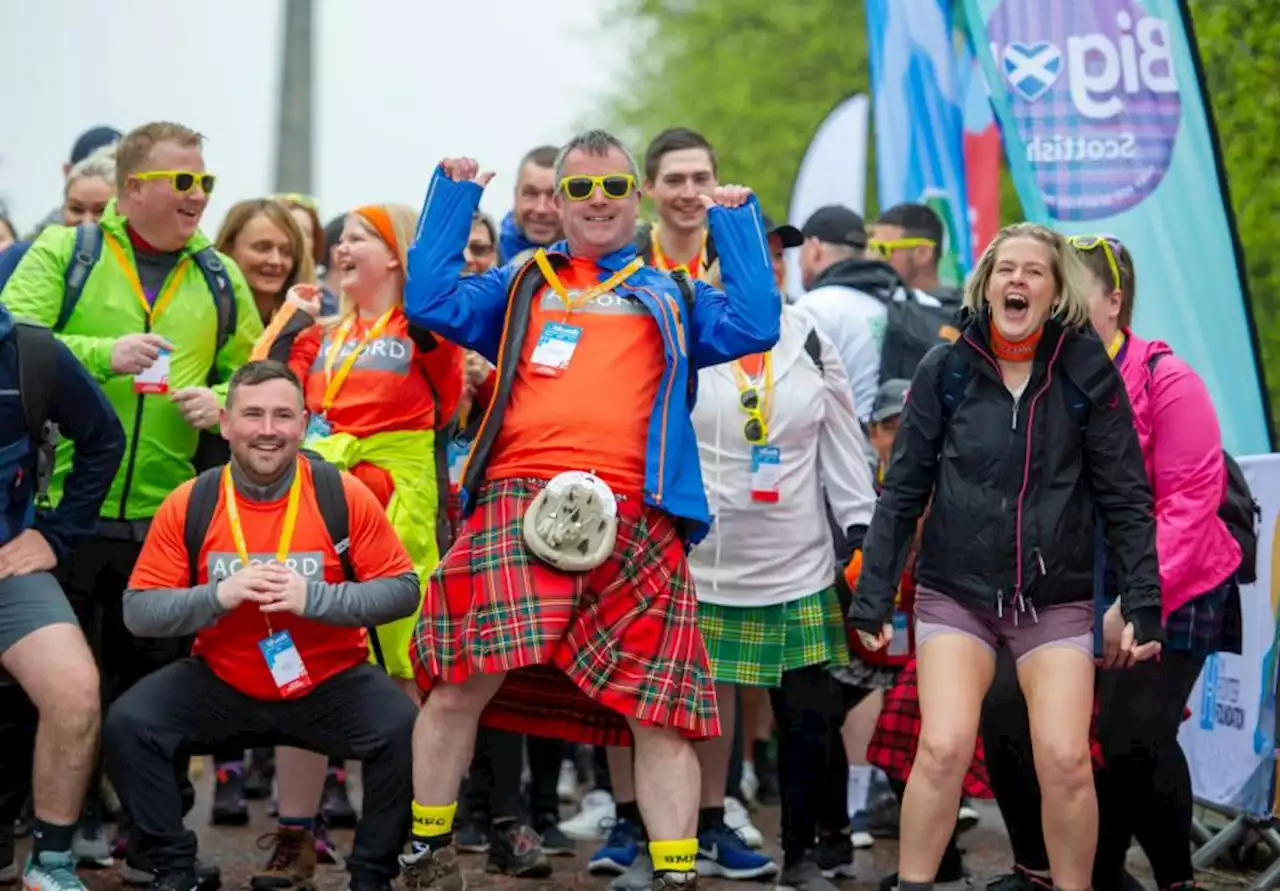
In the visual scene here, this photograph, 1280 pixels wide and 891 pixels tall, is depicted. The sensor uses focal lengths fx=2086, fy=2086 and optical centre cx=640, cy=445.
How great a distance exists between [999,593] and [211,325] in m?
3.20

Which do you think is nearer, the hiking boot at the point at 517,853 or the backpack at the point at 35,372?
the backpack at the point at 35,372

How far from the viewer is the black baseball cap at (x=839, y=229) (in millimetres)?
9531

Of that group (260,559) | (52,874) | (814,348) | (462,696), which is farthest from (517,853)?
(814,348)

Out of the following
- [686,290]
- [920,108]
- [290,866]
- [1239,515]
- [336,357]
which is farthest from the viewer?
[920,108]

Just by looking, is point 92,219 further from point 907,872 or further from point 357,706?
point 907,872

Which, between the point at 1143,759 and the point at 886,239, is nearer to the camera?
the point at 1143,759

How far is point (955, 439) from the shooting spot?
20.6 ft

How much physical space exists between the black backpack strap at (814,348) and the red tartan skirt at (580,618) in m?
1.40

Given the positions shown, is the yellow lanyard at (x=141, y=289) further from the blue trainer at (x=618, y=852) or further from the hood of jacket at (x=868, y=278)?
the hood of jacket at (x=868, y=278)

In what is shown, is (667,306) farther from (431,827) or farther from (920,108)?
(920,108)

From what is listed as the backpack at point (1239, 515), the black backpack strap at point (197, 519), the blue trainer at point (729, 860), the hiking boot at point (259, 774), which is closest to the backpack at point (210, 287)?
the black backpack strap at point (197, 519)

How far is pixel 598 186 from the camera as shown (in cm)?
626

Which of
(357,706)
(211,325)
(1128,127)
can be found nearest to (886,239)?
(1128,127)

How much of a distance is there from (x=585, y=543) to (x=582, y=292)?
82 cm
